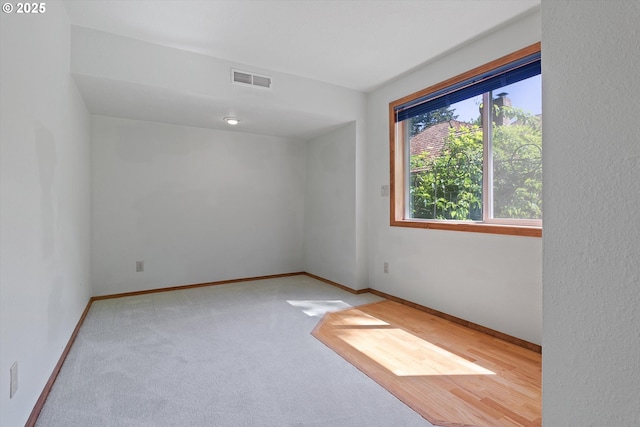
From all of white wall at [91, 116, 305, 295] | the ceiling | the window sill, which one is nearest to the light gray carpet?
white wall at [91, 116, 305, 295]

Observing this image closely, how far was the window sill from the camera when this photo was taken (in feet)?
8.13

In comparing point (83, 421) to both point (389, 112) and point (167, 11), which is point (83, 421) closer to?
point (167, 11)

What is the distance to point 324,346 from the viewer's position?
2520 mm

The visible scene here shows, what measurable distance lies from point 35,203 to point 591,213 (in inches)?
91.5

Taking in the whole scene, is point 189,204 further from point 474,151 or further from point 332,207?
point 474,151

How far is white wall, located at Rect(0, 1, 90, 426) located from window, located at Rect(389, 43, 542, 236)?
2947 mm

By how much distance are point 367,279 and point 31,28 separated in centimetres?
365

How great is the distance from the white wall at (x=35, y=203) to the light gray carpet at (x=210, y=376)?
9.3 inches

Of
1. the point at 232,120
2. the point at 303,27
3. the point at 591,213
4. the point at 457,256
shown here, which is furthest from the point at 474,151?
the point at 232,120

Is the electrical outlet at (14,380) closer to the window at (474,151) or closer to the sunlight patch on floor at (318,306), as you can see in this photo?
the sunlight patch on floor at (318,306)

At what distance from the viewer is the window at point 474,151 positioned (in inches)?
101

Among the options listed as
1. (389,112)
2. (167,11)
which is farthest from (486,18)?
(167,11)

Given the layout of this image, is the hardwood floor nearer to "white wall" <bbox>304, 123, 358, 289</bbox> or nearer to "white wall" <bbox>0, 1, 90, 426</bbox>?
"white wall" <bbox>304, 123, 358, 289</bbox>

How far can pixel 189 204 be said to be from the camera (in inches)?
170
